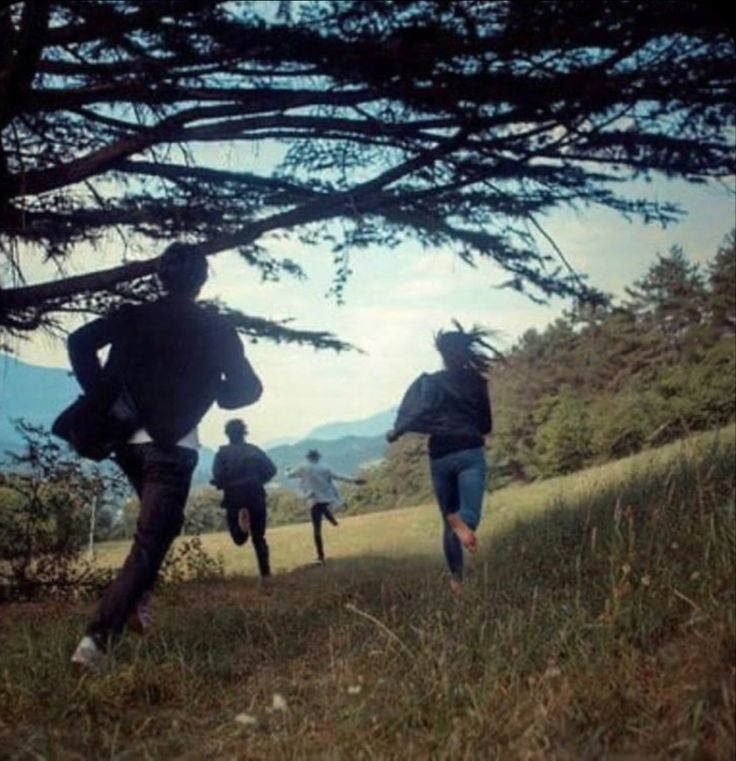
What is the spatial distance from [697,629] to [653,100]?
2.96 m

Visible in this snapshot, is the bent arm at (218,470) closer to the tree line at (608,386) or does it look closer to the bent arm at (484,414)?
the tree line at (608,386)

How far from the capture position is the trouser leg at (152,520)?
3.54 m

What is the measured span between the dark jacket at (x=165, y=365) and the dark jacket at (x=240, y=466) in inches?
214

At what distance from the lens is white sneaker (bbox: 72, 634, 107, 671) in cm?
332

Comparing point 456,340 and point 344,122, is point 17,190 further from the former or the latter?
point 456,340

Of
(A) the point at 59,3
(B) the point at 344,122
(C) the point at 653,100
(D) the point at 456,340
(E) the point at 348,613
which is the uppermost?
(A) the point at 59,3

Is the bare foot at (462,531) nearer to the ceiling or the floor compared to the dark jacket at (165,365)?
nearer to the floor

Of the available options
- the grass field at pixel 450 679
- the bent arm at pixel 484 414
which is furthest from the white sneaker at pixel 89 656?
the bent arm at pixel 484 414

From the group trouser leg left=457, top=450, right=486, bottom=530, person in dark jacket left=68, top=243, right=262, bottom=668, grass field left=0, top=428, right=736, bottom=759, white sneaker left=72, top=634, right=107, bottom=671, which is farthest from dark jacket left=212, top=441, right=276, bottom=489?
white sneaker left=72, top=634, right=107, bottom=671

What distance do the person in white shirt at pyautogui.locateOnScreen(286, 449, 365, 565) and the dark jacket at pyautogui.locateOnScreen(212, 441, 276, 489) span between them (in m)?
2.54

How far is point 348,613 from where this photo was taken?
16.6 feet

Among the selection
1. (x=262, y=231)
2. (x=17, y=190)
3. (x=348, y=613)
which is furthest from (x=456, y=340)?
(x=17, y=190)

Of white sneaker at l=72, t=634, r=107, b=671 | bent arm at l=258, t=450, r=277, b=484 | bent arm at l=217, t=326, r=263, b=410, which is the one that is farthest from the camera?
bent arm at l=258, t=450, r=277, b=484

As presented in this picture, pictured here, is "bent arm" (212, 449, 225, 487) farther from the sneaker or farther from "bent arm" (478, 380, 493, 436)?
the sneaker
